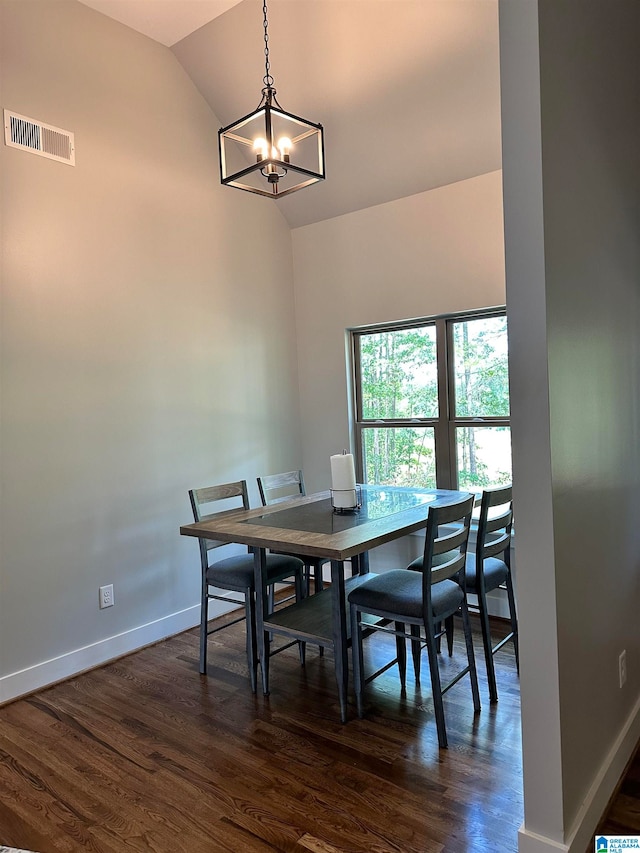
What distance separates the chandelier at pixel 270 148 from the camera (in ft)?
7.59

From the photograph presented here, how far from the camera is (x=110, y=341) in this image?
10.9 ft

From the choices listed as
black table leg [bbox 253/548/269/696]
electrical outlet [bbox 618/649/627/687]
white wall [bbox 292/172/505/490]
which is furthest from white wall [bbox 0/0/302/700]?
electrical outlet [bbox 618/649/627/687]

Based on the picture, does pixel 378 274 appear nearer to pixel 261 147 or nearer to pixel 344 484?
→ pixel 344 484

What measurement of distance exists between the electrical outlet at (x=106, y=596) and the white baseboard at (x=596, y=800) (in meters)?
2.39

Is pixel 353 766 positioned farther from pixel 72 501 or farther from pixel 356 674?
pixel 72 501

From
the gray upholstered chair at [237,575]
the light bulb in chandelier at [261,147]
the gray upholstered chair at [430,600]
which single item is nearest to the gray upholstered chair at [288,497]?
the gray upholstered chair at [237,575]

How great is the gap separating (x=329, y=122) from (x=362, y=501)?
2.39m

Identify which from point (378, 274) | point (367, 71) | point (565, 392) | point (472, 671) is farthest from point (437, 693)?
point (367, 71)

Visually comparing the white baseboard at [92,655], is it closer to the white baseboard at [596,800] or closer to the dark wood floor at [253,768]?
the dark wood floor at [253,768]

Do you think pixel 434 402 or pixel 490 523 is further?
pixel 434 402

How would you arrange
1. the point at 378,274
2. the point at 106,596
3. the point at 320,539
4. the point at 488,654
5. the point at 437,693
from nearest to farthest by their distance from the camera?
1. the point at 437,693
2. the point at 320,539
3. the point at 488,654
4. the point at 106,596
5. the point at 378,274

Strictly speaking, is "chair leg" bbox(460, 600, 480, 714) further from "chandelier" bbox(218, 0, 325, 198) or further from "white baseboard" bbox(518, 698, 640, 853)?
"chandelier" bbox(218, 0, 325, 198)

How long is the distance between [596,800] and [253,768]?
1185 millimetres

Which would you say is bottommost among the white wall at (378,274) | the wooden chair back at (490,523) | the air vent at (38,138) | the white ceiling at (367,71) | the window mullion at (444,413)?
the wooden chair back at (490,523)
